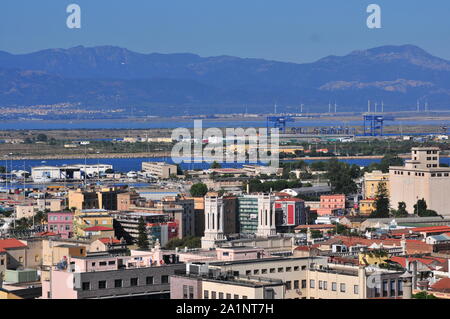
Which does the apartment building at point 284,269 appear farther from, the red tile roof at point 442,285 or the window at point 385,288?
the red tile roof at point 442,285

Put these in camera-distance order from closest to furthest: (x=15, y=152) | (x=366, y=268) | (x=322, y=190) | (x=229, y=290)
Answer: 1. (x=229, y=290)
2. (x=366, y=268)
3. (x=322, y=190)
4. (x=15, y=152)

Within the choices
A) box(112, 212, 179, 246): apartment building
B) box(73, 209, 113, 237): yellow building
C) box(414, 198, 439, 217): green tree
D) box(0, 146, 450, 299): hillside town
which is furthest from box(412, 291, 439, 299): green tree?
box(414, 198, 439, 217): green tree

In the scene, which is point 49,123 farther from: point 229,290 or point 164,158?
point 229,290

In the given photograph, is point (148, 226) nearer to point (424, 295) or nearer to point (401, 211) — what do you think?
point (401, 211)

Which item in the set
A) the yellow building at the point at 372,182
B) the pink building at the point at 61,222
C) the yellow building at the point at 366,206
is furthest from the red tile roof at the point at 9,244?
the yellow building at the point at 372,182

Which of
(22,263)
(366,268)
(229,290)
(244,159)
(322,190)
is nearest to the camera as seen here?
(229,290)

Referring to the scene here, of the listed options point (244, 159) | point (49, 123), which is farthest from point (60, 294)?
point (49, 123)

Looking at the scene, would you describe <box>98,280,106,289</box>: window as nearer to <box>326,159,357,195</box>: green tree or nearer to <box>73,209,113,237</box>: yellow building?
<box>73,209,113,237</box>: yellow building

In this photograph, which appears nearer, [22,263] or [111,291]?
[111,291]
